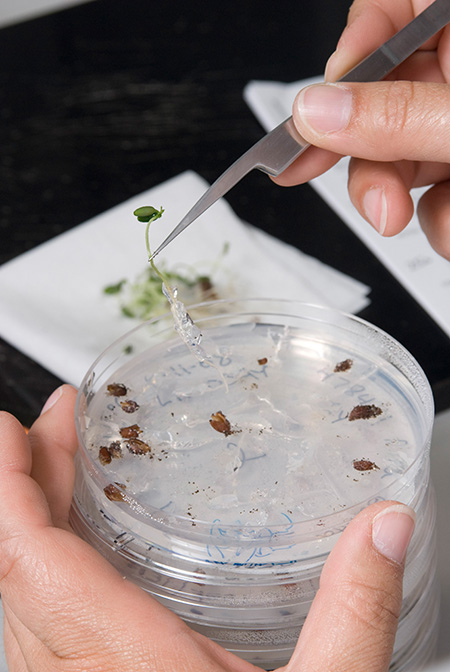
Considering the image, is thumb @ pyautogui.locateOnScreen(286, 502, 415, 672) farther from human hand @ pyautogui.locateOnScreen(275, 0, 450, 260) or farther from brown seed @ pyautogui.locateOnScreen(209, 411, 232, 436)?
human hand @ pyautogui.locateOnScreen(275, 0, 450, 260)

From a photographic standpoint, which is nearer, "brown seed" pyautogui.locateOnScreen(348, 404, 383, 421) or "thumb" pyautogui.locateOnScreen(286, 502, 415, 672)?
"thumb" pyautogui.locateOnScreen(286, 502, 415, 672)

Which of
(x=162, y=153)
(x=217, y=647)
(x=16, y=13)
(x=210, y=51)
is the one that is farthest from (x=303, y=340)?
(x=16, y=13)

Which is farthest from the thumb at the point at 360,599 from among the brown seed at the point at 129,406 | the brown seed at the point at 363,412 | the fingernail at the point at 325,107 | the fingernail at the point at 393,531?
the fingernail at the point at 325,107

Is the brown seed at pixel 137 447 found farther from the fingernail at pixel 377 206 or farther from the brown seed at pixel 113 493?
the fingernail at pixel 377 206

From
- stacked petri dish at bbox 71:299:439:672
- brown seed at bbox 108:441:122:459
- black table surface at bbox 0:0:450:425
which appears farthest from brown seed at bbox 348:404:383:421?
black table surface at bbox 0:0:450:425

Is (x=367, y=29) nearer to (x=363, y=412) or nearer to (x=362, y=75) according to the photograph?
(x=362, y=75)

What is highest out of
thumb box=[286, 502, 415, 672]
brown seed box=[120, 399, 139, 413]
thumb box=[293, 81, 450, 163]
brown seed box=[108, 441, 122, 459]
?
thumb box=[293, 81, 450, 163]

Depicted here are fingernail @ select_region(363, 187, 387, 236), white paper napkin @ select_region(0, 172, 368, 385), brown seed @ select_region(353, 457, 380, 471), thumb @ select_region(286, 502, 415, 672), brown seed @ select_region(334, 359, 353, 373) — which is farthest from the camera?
white paper napkin @ select_region(0, 172, 368, 385)
